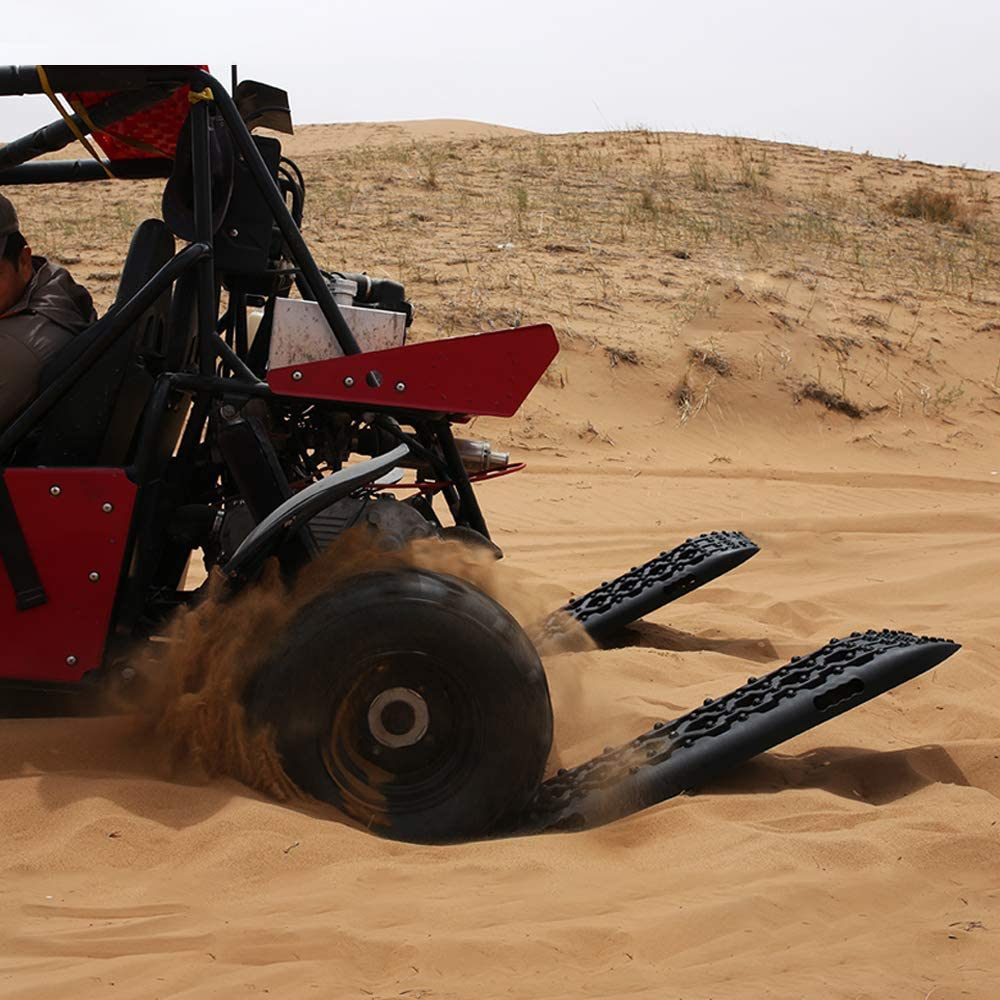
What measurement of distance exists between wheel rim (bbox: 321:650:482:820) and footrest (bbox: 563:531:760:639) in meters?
1.92

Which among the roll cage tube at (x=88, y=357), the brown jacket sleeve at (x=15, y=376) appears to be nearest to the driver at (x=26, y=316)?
the brown jacket sleeve at (x=15, y=376)

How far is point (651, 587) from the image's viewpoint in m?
5.30

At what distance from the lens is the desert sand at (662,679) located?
2662 mm

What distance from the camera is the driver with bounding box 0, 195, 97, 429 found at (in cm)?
361

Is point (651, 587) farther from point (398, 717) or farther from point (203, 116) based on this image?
point (203, 116)

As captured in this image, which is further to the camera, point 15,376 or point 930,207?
point 930,207

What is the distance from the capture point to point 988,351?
12.8 meters

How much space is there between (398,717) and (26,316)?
1488 mm

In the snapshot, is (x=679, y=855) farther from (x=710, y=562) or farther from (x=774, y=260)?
(x=774, y=260)

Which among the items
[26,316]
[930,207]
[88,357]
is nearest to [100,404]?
[88,357]

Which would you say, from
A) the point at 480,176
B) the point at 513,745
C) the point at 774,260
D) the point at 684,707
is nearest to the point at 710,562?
the point at 684,707

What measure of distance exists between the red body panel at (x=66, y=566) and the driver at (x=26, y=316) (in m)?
0.27

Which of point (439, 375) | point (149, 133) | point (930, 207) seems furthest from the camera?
point (930, 207)

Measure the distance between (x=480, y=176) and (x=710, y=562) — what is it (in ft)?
42.6
